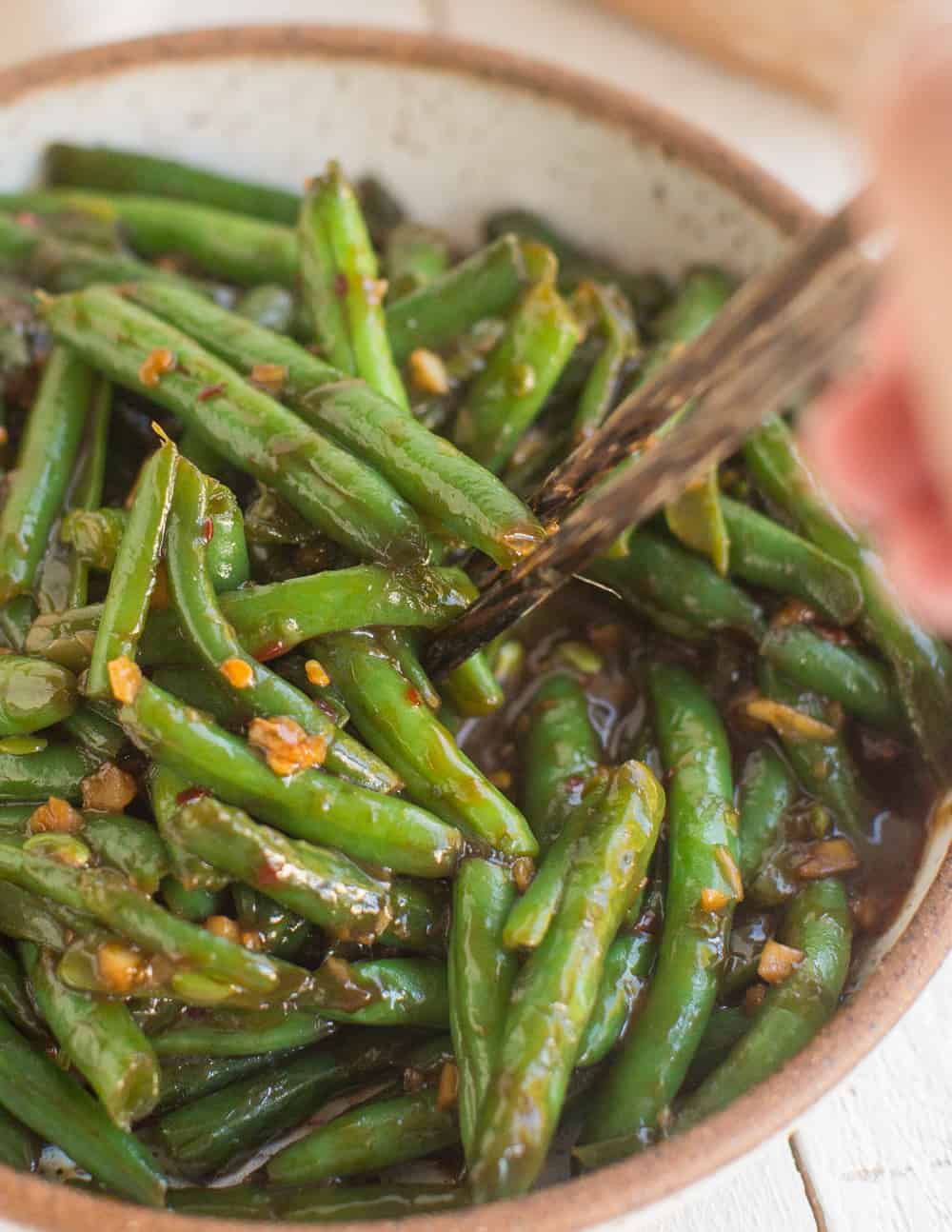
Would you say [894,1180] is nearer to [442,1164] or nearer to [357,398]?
[442,1164]

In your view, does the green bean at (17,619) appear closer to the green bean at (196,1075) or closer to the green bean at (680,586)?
the green bean at (196,1075)

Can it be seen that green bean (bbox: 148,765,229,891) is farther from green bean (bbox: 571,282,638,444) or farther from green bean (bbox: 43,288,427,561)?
green bean (bbox: 571,282,638,444)

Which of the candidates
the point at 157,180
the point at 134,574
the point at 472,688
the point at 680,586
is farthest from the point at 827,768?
the point at 157,180

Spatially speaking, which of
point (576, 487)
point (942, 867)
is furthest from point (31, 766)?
point (942, 867)

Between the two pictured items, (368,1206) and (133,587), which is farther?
(133,587)

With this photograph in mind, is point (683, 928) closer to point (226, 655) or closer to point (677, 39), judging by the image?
point (226, 655)

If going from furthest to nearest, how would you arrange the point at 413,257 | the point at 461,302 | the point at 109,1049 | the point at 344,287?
the point at 413,257, the point at 461,302, the point at 344,287, the point at 109,1049

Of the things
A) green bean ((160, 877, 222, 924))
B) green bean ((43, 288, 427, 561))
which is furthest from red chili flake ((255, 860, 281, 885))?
green bean ((43, 288, 427, 561))
